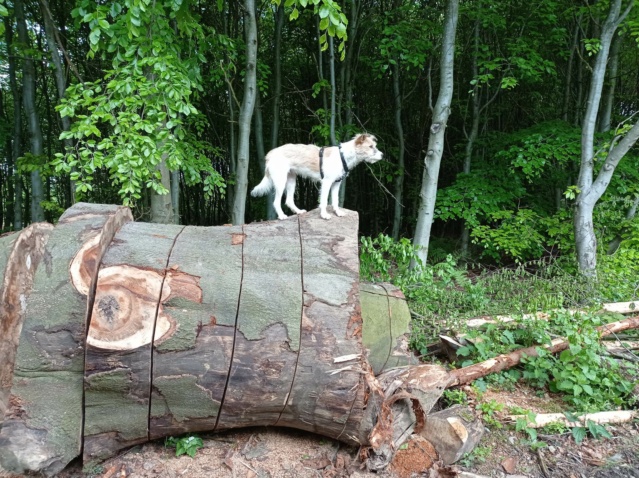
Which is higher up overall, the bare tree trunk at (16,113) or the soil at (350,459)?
the bare tree trunk at (16,113)

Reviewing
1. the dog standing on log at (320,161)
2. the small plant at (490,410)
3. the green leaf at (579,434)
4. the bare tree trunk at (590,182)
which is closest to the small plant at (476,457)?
the small plant at (490,410)

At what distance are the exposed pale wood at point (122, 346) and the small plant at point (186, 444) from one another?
0.23 metres

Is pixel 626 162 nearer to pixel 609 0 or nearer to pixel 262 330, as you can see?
pixel 609 0

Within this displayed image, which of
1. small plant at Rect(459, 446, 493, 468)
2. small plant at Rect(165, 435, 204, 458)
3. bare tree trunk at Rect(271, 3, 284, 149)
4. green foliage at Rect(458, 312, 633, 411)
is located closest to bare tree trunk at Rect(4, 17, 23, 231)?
bare tree trunk at Rect(271, 3, 284, 149)

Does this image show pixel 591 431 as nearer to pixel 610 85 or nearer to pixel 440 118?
pixel 440 118

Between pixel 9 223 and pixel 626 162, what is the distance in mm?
22693

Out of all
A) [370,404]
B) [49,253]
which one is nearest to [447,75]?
[370,404]

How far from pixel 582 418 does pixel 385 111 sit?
11.7 metres

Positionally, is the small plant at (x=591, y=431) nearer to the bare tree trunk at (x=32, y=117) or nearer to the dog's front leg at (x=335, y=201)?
the dog's front leg at (x=335, y=201)

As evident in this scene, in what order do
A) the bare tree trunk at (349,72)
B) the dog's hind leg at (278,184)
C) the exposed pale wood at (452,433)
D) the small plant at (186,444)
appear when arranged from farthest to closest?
the bare tree trunk at (349,72), the dog's hind leg at (278,184), the exposed pale wood at (452,433), the small plant at (186,444)

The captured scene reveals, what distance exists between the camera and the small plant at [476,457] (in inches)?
127

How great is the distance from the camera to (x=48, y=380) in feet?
8.53

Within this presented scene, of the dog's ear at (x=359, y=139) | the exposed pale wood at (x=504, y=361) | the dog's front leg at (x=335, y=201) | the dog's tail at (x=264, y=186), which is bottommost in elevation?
the exposed pale wood at (x=504, y=361)

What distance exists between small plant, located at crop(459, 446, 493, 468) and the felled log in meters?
0.51
